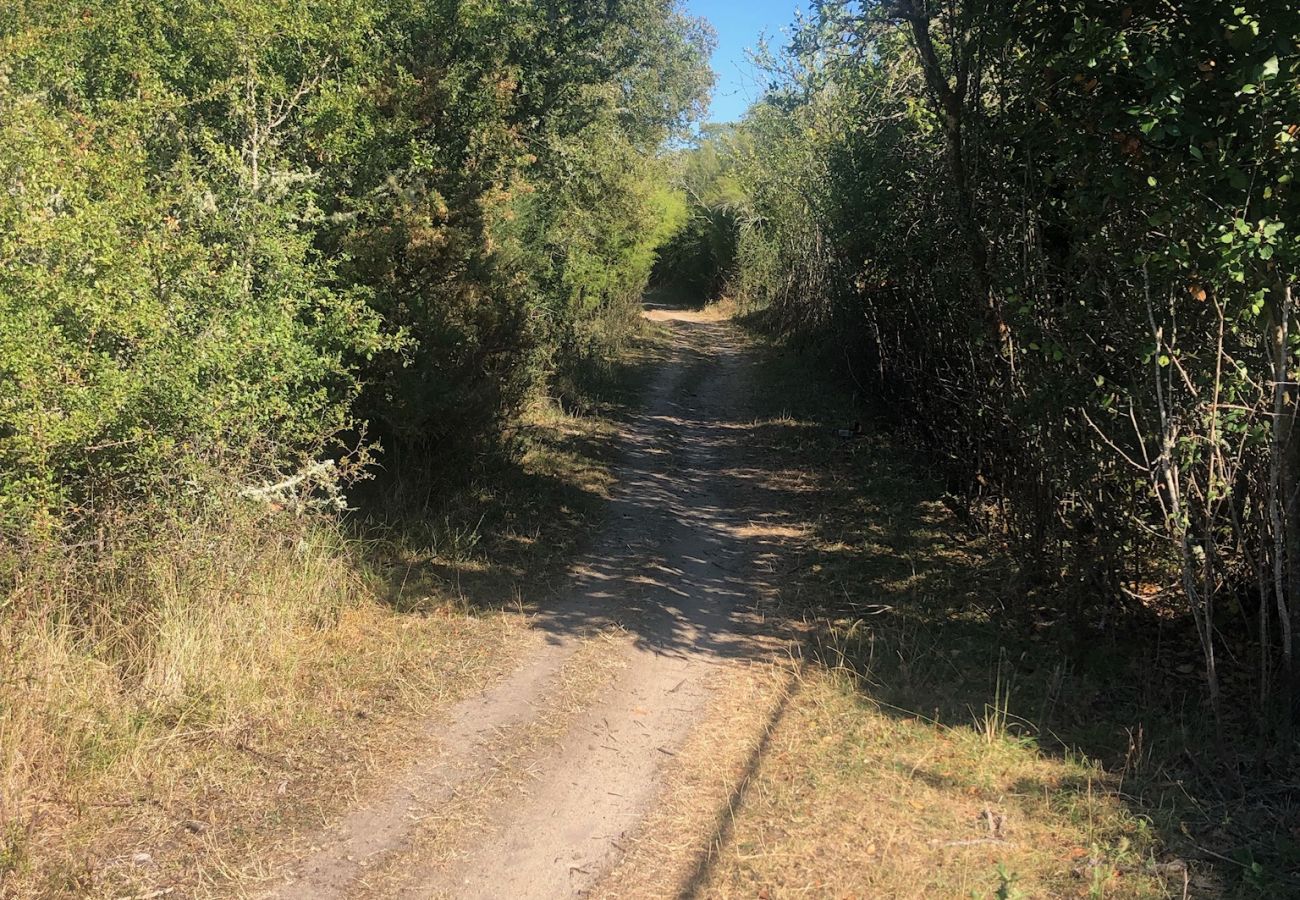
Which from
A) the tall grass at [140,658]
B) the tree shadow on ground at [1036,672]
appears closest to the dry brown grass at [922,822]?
the tree shadow on ground at [1036,672]

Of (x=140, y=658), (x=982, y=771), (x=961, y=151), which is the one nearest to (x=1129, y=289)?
(x=961, y=151)

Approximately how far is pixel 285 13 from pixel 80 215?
167 inches

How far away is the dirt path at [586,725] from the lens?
3.53 m

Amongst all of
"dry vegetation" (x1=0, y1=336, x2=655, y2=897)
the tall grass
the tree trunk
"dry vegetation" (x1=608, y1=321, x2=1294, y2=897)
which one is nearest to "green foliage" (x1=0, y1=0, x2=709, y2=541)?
the tall grass

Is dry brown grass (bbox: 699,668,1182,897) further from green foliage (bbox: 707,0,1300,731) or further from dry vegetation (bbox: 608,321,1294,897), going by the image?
green foliage (bbox: 707,0,1300,731)

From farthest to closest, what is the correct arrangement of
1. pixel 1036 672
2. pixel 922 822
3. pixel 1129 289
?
pixel 1036 672 < pixel 1129 289 < pixel 922 822

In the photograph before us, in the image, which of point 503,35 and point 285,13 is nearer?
point 285,13

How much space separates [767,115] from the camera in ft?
74.4

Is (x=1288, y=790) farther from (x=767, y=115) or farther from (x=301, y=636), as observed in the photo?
(x=767, y=115)

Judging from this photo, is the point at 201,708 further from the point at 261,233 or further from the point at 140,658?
the point at 261,233

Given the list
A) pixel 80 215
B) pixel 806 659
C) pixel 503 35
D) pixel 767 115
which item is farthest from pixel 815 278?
pixel 80 215

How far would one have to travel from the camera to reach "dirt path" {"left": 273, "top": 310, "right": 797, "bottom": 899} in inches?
139

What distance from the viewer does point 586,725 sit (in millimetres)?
4730

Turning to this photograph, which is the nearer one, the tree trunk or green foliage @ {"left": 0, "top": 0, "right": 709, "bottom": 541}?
green foliage @ {"left": 0, "top": 0, "right": 709, "bottom": 541}
